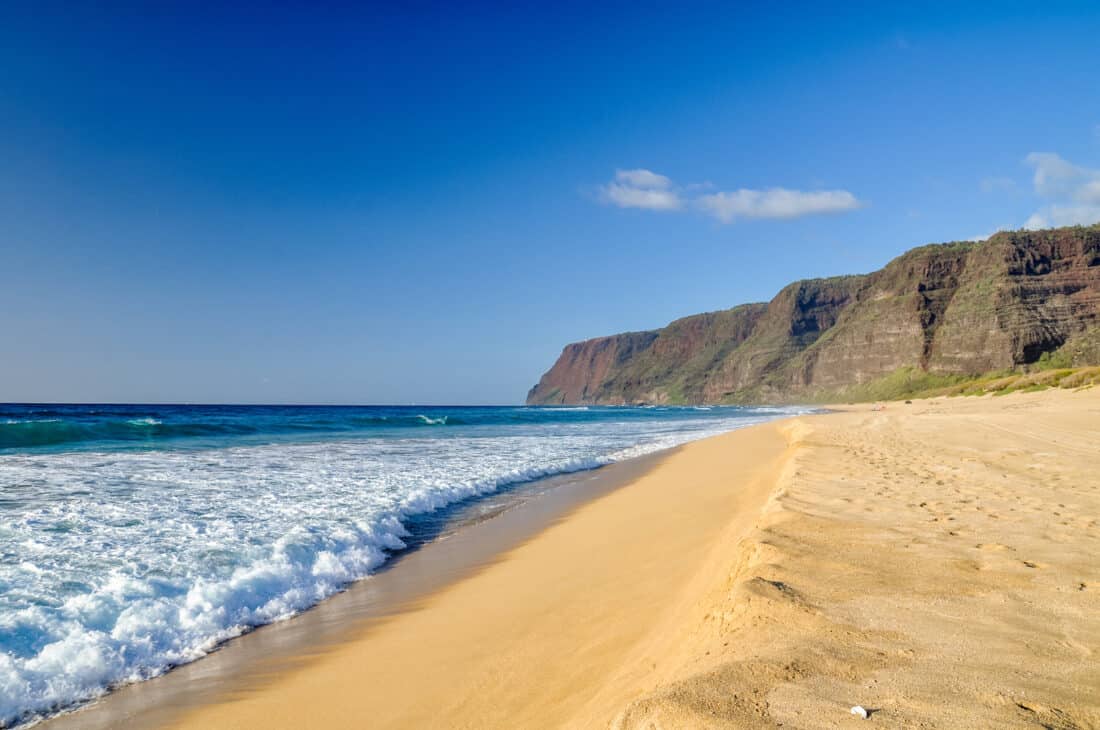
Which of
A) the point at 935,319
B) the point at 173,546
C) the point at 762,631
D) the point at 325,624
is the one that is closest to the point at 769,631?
the point at 762,631

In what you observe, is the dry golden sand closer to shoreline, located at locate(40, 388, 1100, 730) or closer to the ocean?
shoreline, located at locate(40, 388, 1100, 730)

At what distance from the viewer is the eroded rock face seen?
2904 inches

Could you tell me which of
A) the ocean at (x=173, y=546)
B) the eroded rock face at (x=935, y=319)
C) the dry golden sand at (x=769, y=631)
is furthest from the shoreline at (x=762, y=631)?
the eroded rock face at (x=935, y=319)

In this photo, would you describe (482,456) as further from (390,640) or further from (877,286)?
(877,286)

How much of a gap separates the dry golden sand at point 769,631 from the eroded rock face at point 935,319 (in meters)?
79.0

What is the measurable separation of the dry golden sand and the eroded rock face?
79.0 metres

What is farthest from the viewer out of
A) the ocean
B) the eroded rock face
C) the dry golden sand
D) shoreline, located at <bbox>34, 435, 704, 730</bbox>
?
the eroded rock face

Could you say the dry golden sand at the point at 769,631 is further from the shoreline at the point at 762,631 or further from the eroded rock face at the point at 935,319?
the eroded rock face at the point at 935,319

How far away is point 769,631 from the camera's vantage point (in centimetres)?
281

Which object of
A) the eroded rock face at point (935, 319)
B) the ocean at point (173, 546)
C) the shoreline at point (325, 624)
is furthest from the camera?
the eroded rock face at point (935, 319)

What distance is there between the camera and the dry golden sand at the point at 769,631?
2.21 meters

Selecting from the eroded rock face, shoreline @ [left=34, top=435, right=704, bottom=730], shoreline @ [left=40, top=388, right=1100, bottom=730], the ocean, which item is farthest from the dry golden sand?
the eroded rock face

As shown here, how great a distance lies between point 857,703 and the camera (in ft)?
6.97

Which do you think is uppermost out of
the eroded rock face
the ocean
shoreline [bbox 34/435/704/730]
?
the eroded rock face
